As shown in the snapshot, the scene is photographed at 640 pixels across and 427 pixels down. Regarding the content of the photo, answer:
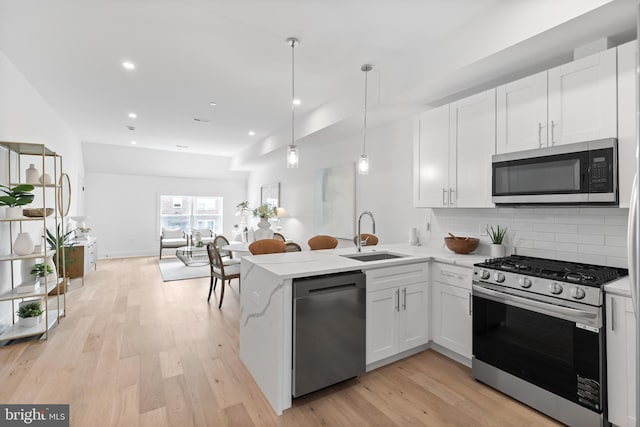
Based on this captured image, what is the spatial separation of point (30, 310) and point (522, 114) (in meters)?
5.06

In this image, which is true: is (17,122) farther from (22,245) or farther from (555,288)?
(555,288)

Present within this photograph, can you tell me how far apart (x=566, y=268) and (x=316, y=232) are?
430 cm

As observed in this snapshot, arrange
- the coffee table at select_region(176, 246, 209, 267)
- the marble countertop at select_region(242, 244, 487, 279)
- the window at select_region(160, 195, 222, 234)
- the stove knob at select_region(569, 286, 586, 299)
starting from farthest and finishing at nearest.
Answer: the window at select_region(160, 195, 222, 234) < the coffee table at select_region(176, 246, 209, 267) < the marble countertop at select_region(242, 244, 487, 279) < the stove knob at select_region(569, 286, 586, 299)

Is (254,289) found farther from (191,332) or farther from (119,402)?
(191,332)

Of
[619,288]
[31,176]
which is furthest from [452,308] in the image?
[31,176]

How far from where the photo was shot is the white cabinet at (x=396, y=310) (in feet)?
8.11

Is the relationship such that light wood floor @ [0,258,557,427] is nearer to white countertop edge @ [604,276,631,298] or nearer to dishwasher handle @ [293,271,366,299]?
dishwasher handle @ [293,271,366,299]

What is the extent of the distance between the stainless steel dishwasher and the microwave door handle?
3.05 feet

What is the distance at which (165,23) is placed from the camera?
8.66 ft

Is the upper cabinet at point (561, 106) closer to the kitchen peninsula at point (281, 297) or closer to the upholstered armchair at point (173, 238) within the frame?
the kitchen peninsula at point (281, 297)

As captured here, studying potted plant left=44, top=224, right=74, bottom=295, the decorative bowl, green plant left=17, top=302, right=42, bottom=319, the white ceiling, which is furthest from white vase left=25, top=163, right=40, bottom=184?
green plant left=17, top=302, right=42, bottom=319

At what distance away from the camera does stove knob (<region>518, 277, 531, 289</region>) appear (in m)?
2.08

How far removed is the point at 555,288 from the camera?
6.39ft

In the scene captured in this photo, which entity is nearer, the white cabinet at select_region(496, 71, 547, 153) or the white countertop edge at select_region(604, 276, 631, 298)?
the white countertop edge at select_region(604, 276, 631, 298)
